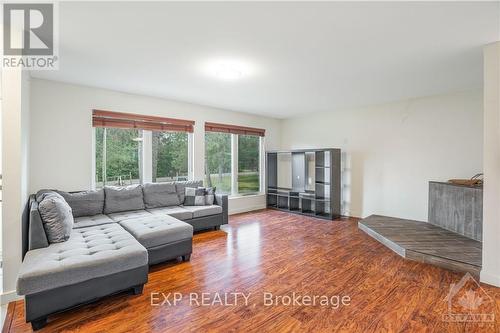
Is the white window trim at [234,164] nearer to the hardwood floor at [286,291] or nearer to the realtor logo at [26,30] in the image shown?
the hardwood floor at [286,291]

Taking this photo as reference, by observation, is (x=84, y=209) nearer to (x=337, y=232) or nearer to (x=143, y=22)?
(x=143, y=22)

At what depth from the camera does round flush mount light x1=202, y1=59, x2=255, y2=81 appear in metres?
3.00

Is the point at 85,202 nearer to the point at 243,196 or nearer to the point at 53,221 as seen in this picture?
the point at 53,221

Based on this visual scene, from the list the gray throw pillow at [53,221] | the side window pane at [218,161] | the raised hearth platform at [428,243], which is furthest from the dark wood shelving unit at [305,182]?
the gray throw pillow at [53,221]

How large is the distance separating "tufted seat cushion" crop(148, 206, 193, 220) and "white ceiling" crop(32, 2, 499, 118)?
2.03 metres

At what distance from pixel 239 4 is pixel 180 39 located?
0.82 meters

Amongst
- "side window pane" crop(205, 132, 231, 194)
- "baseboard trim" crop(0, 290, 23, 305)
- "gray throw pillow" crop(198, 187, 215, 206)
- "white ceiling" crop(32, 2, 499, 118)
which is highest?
"white ceiling" crop(32, 2, 499, 118)

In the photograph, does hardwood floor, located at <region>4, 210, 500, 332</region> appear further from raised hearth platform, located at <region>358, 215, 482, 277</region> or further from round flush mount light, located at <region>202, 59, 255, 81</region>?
round flush mount light, located at <region>202, 59, 255, 81</region>

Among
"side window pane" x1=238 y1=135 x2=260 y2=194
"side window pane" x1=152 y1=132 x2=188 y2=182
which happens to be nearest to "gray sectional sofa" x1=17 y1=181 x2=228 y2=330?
"side window pane" x1=152 y1=132 x2=188 y2=182

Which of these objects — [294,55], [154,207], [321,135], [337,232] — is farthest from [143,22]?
[321,135]

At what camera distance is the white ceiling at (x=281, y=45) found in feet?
6.47

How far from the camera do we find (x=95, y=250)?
231 cm

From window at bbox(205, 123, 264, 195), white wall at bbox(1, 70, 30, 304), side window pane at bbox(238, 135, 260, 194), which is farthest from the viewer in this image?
side window pane at bbox(238, 135, 260, 194)

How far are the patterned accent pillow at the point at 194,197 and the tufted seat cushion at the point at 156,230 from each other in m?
1.17
